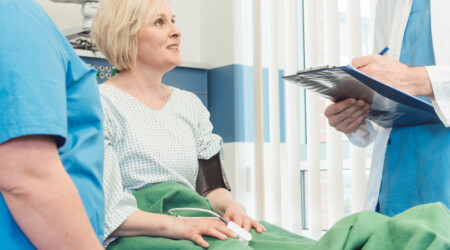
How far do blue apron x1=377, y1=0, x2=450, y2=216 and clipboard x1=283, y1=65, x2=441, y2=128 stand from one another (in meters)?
0.04

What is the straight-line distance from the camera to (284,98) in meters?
2.71

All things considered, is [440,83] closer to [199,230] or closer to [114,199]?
[199,230]

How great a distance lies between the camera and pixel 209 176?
179 centimetres

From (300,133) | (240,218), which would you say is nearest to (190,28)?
(300,133)

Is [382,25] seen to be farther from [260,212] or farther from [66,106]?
[260,212]

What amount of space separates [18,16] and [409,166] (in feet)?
3.68

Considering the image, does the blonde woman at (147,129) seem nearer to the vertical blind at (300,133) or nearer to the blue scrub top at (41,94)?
the blue scrub top at (41,94)

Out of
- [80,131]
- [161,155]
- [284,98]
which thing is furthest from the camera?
[284,98]

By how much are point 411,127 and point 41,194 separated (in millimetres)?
1099

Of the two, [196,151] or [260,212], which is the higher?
[196,151]

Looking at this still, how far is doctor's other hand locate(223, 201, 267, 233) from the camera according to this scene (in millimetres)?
1411

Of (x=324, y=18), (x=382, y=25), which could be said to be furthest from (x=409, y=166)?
(x=324, y=18)

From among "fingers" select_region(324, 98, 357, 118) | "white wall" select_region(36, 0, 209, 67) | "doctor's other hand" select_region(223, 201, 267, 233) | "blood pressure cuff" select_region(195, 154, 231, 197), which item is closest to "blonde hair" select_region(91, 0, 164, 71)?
"blood pressure cuff" select_region(195, 154, 231, 197)

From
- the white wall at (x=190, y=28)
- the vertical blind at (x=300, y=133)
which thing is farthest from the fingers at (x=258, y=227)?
the white wall at (x=190, y=28)
